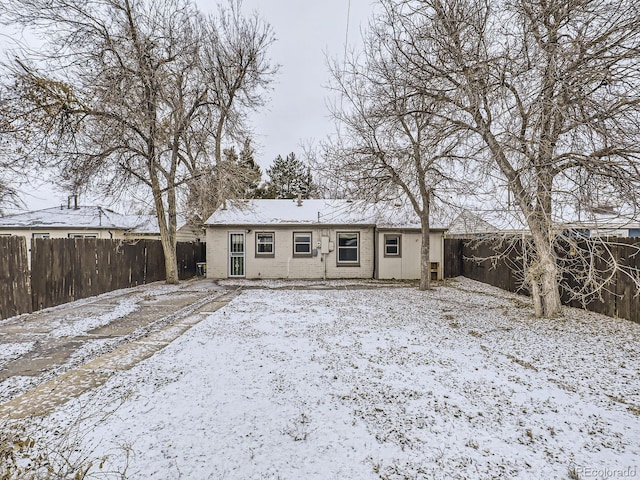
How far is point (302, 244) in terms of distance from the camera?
14602 mm

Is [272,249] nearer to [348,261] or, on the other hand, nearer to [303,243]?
[303,243]

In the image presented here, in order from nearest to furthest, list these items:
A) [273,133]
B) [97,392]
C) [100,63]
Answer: [97,392], [100,63], [273,133]

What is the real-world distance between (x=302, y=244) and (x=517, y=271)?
339 inches

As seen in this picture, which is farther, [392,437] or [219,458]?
[392,437]

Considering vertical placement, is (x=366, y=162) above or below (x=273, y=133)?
below

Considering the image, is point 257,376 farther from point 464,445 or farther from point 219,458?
point 464,445

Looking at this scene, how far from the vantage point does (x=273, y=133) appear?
22.2 metres

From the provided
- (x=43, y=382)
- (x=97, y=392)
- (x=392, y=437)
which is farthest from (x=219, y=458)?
(x=43, y=382)

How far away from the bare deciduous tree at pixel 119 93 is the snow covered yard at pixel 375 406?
25.8 feet

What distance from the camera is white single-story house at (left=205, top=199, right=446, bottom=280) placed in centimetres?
1417

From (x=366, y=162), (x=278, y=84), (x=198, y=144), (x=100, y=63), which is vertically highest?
(x=278, y=84)

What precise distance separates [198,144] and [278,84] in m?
8.28

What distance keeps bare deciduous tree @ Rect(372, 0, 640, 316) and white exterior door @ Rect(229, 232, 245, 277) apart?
10.2 meters

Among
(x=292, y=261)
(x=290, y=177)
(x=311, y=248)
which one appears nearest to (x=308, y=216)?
(x=311, y=248)
